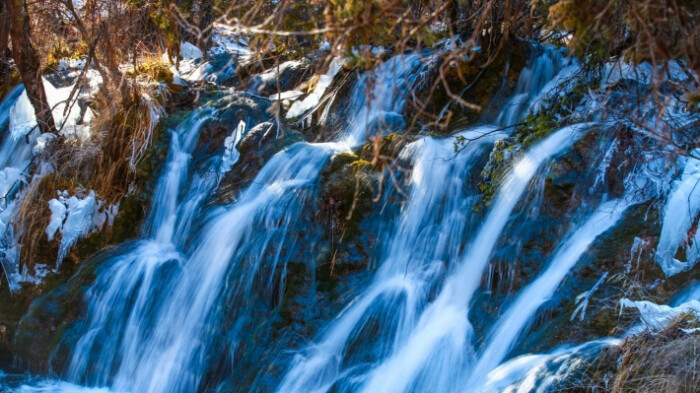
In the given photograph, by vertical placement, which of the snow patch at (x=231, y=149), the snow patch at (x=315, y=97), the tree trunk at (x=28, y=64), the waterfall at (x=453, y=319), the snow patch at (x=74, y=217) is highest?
the tree trunk at (x=28, y=64)

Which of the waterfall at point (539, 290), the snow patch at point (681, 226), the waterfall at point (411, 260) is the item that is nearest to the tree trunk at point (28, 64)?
the waterfall at point (411, 260)

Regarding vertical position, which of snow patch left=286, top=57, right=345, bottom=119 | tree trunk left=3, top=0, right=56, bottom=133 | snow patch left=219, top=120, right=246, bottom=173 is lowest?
A: snow patch left=219, top=120, right=246, bottom=173

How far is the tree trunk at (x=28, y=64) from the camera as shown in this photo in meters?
7.32

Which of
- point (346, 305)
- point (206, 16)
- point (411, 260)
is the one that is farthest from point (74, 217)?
point (206, 16)

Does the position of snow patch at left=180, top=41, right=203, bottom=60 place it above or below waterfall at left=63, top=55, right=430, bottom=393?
above

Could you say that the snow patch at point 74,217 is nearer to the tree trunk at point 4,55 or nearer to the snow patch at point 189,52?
the tree trunk at point 4,55

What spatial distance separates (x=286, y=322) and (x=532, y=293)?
5.78 feet

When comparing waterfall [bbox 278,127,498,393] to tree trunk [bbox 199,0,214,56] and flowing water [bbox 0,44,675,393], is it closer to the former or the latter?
flowing water [bbox 0,44,675,393]

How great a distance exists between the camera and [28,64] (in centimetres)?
749

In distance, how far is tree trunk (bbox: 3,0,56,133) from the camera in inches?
288

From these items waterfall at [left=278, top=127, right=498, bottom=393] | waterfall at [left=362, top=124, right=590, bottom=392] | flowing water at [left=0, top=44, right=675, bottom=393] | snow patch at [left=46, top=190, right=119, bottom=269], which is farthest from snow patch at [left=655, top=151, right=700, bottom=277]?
snow patch at [left=46, top=190, right=119, bottom=269]

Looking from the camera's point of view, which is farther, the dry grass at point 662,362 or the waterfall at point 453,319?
the waterfall at point 453,319

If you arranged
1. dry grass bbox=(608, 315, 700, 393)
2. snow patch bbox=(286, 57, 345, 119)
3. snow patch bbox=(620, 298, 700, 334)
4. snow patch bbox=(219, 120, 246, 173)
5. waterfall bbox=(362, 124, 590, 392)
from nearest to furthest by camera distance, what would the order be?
dry grass bbox=(608, 315, 700, 393) → snow patch bbox=(620, 298, 700, 334) → waterfall bbox=(362, 124, 590, 392) → snow patch bbox=(219, 120, 246, 173) → snow patch bbox=(286, 57, 345, 119)

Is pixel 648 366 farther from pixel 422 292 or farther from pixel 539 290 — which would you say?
pixel 422 292
